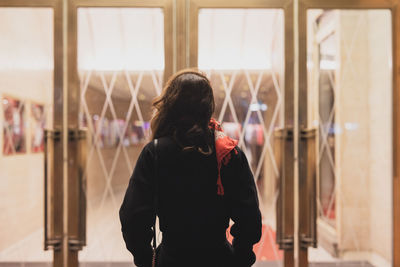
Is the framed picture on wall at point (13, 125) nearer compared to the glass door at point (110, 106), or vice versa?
the glass door at point (110, 106)

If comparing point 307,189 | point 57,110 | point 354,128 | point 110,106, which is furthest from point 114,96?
point 354,128

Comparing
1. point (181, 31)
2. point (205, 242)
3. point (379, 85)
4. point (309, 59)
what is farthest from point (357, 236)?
point (181, 31)

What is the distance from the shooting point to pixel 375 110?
2.68 metres

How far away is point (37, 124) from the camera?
2680 mm

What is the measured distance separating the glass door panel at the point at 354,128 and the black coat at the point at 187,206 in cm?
152

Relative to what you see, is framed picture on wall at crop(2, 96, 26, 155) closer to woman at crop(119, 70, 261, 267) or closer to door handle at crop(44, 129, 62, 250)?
door handle at crop(44, 129, 62, 250)

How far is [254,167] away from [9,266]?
2.05m

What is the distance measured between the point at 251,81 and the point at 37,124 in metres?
1.74

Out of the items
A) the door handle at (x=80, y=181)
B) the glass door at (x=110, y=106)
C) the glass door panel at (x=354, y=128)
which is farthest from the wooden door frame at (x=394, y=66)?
the door handle at (x=80, y=181)

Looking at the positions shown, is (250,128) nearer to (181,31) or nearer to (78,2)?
(181,31)

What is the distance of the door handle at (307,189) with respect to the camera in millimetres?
2492

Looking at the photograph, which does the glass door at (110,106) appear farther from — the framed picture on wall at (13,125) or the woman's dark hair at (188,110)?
the woman's dark hair at (188,110)

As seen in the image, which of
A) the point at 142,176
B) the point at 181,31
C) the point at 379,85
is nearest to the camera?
the point at 142,176

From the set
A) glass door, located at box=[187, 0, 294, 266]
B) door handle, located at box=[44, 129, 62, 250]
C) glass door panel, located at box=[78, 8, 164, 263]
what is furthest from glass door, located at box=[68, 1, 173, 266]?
glass door, located at box=[187, 0, 294, 266]
